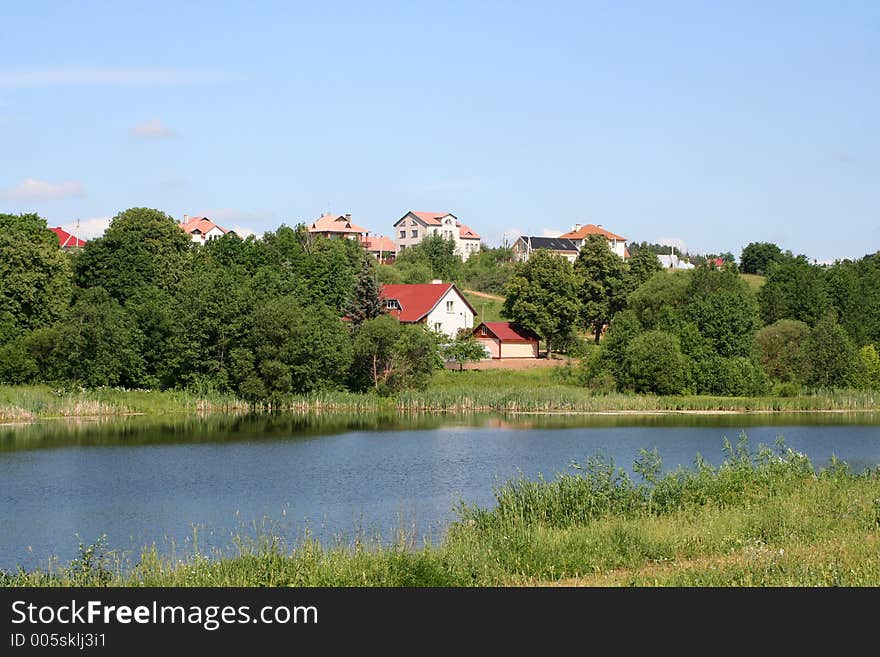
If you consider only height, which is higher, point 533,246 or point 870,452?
point 533,246

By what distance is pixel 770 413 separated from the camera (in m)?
54.5

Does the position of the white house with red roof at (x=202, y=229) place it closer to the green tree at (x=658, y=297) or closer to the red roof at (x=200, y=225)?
the red roof at (x=200, y=225)

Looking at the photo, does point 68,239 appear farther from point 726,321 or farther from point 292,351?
point 726,321

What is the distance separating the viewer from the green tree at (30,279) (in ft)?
182

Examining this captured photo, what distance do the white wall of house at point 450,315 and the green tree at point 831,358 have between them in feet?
78.6

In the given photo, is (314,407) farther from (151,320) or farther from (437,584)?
(437,584)

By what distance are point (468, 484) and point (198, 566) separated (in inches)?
599

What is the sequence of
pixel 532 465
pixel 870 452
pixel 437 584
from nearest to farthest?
pixel 437 584, pixel 532 465, pixel 870 452

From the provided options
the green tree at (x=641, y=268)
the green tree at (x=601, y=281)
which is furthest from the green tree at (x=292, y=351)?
the green tree at (x=641, y=268)

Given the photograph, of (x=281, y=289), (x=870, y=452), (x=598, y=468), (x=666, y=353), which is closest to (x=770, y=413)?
(x=666, y=353)

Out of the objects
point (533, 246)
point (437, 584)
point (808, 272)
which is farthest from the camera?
point (533, 246)

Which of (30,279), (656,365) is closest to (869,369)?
(656,365)

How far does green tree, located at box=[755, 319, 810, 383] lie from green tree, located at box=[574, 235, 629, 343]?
1641 centimetres

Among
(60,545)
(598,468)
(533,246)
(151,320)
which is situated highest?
(533,246)
